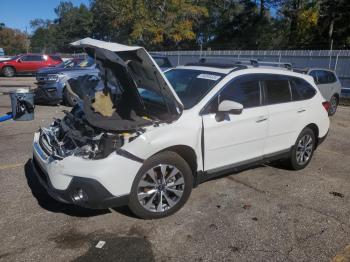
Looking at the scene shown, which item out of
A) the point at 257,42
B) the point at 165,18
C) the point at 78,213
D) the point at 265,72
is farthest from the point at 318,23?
the point at 78,213

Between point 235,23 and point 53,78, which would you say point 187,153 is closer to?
point 53,78

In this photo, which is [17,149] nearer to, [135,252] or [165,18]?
[135,252]

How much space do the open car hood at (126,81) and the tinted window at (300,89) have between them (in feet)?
7.83

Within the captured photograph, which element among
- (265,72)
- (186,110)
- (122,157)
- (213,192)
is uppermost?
(265,72)

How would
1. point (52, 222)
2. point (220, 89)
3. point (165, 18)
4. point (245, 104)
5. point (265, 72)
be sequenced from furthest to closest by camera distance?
point (165, 18)
point (265, 72)
point (245, 104)
point (220, 89)
point (52, 222)

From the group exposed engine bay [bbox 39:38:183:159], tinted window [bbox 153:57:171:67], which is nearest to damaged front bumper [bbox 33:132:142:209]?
exposed engine bay [bbox 39:38:183:159]

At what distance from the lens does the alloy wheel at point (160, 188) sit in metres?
4.00

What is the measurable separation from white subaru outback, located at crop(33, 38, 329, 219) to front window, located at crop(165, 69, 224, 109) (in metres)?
0.02

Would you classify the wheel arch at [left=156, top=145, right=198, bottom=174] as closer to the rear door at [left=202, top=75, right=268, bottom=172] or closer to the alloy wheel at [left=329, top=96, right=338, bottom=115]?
the rear door at [left=202, top=75, right=268, bottom=172]

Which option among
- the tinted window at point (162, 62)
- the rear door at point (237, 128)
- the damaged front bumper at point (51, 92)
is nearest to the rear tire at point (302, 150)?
the rear door at point (237, 128)

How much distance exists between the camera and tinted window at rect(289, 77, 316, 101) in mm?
5773

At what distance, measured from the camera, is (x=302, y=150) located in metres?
6.06

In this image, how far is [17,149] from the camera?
677 cm

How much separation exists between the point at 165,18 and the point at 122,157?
39.5m
